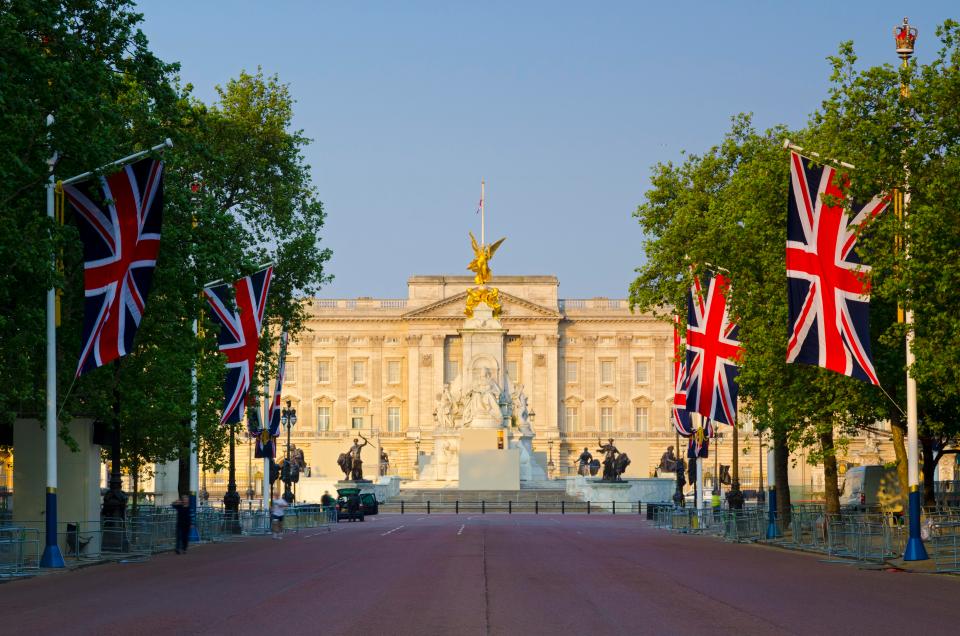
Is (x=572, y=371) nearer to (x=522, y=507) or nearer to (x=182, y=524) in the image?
(x=522, y=507)

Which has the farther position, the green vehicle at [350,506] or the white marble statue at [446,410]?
the white marble statue at [446,410]

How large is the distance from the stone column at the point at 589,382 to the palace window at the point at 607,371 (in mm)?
844

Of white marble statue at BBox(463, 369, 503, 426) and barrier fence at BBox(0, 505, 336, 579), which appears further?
white marble statue at BBox(463, 369, 503, 426)

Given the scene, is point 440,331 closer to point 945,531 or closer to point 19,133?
point 945,531

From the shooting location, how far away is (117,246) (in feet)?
93.3

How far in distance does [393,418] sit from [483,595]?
462 ft

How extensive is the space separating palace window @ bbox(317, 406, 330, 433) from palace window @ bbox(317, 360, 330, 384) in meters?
3.04

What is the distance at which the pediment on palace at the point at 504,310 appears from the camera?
159 metres

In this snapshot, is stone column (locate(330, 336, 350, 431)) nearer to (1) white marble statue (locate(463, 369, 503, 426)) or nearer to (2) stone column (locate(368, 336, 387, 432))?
(2) stone column (locate(368, 336, 387, 432))

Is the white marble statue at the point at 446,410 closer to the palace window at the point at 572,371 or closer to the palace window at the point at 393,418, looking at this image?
the palace window at the point at 393,418

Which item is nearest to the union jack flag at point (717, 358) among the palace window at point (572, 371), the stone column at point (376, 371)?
the palace window at point (572, 371)

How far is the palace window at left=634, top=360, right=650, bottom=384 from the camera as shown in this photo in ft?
535

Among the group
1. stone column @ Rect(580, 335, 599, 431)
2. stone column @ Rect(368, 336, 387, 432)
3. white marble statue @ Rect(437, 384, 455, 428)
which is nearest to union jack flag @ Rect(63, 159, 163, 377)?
white marble statue @ Rect(437, 384, 455, 428)

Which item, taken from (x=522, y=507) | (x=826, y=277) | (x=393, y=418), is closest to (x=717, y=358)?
(x=826, y=277)
